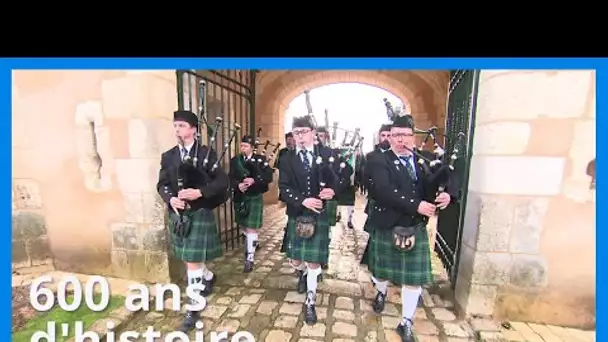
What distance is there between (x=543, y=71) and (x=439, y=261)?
2.10 metres

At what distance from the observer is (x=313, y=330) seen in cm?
198

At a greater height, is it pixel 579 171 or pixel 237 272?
pixel 579 171

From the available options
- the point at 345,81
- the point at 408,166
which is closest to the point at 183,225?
the point at 408,166

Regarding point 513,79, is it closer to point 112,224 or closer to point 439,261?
point 439,261

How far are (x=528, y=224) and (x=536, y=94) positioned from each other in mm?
823

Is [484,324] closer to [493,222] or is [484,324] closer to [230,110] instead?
[493,222]

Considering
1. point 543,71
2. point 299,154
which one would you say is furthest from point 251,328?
point 543,71

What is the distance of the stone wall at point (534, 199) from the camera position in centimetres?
179

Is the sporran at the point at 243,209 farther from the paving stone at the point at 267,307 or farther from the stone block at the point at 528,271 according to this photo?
the stone block at the point at 528,271

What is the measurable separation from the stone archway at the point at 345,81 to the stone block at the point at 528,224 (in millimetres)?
4481
